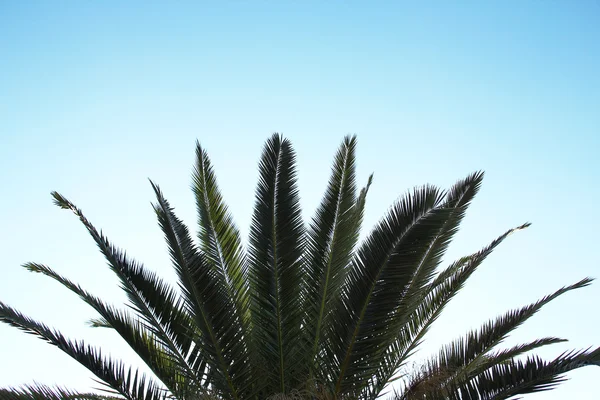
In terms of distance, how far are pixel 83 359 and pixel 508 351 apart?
5250 millimetres

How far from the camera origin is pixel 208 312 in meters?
7.69

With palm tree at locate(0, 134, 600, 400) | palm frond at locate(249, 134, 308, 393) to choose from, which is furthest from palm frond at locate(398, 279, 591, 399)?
palm frond at locate(249, 134, 308, 393)

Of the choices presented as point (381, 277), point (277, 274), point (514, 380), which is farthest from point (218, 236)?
point (514, 380)

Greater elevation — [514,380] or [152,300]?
[152,300]

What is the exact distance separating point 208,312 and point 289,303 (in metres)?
0.94

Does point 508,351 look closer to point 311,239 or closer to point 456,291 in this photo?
point 456,291

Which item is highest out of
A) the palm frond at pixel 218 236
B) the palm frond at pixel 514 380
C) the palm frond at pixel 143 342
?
the palm frond at pixel 218 236

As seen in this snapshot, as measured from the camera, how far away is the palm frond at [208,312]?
7641 millimetres

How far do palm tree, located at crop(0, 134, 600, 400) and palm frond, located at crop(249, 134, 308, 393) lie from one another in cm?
1

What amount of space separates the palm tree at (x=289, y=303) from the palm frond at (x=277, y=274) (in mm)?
14

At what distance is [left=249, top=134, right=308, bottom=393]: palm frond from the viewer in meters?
7.96

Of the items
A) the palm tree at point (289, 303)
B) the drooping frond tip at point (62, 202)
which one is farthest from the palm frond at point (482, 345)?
the drooping frond tip at point (62, 202)

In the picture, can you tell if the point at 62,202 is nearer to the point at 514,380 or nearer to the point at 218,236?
the point at 218,236

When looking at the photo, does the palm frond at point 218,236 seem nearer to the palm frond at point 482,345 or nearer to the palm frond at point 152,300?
the palm frond at point 152,300
